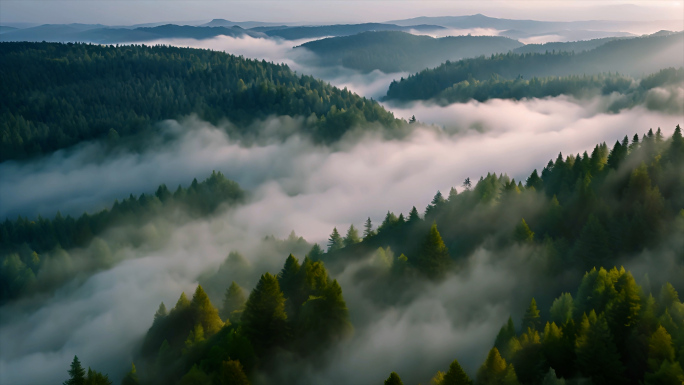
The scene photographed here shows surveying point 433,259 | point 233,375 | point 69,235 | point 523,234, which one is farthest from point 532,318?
point 69,235

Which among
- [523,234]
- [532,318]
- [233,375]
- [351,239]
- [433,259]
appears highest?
[532,318]

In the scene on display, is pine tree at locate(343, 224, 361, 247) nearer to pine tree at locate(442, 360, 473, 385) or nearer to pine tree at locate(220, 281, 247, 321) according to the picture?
pine tree at locate(220, 281, 247, 321)

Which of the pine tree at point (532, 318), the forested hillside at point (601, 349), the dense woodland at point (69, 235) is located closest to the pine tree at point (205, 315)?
the forested hillside at point (601, 349)

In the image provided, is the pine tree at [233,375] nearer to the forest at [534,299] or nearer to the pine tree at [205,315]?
the forest at [534,299]

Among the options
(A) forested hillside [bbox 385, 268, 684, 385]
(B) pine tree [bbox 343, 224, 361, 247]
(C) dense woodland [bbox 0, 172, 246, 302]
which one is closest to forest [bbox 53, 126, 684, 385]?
(A) forested hillside [bbox 385, 268, 684, 385]

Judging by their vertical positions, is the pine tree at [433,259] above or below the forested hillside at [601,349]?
below

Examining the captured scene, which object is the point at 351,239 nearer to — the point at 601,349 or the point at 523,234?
the point at 523,234

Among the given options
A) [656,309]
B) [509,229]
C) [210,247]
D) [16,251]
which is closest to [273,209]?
[210,247]

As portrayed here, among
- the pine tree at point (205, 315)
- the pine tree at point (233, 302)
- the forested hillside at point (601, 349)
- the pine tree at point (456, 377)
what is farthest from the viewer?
the pine tree at point (233, 302)
